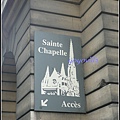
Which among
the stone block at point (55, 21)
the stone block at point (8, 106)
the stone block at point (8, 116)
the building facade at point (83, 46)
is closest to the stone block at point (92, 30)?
the building facade at point (83, 46)

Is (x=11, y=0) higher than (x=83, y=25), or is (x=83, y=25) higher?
(x=11, y=0)

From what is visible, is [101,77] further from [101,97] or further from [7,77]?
[7,77]

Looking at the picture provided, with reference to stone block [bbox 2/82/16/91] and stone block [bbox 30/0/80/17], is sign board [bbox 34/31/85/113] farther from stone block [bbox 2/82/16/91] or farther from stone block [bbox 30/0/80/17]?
stone block [bbox 2/82/16/91]

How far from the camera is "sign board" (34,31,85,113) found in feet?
18.0

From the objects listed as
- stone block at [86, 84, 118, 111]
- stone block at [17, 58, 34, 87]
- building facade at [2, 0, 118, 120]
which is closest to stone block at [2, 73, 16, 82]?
building facade at [2, 0, 118, 120]

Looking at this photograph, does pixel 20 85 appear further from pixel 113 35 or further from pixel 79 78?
pixel 113 35

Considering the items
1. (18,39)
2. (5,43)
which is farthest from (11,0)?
(5,43)

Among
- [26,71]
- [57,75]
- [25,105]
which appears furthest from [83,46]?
[25,105]

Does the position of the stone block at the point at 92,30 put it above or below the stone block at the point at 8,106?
above

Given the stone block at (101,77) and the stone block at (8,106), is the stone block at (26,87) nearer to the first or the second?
the stone block at (101,77)

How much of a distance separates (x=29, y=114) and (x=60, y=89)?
80 centimetres

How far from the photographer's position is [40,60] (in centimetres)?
571

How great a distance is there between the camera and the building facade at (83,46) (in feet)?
17.4

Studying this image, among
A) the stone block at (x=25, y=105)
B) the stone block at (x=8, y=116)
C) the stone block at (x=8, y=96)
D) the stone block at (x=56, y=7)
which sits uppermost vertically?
the stone block at (x=56, y=7)
